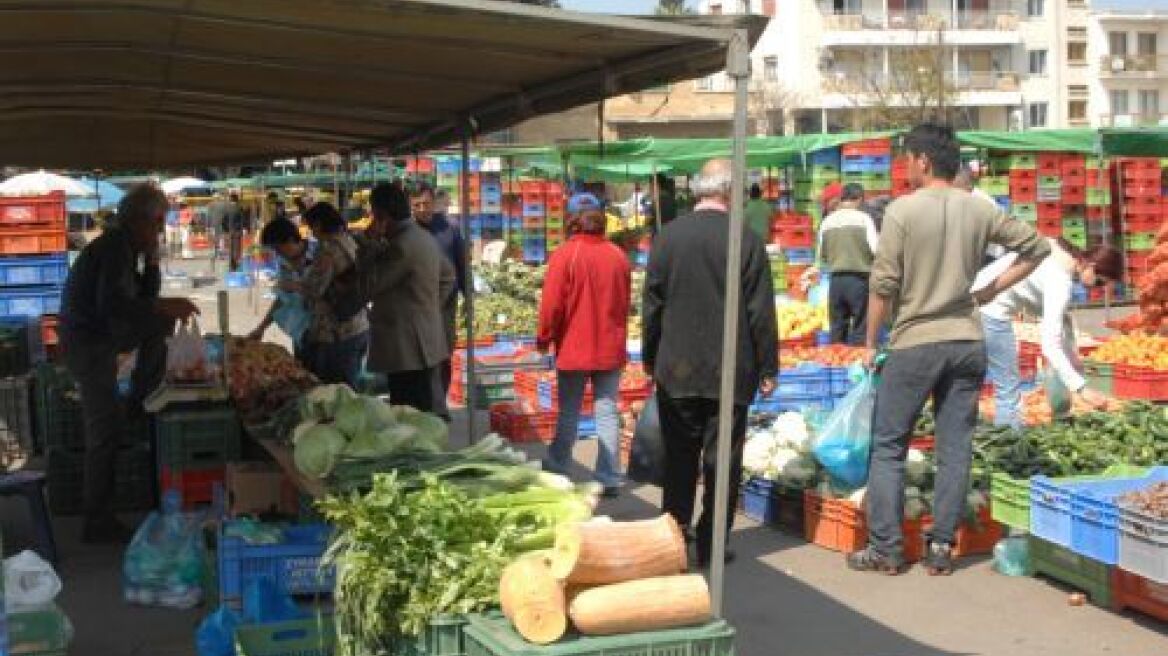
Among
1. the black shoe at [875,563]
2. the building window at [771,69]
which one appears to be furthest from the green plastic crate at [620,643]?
the building window at [771,69]

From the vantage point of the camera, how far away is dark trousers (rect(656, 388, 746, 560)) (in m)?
7.20

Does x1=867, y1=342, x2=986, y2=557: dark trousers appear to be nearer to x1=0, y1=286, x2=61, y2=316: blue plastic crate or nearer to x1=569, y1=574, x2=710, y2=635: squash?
x1=569, y1=574, x2=710, y2=635: squash

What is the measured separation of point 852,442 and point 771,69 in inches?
2952

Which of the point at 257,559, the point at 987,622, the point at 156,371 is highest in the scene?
the point at 156,371

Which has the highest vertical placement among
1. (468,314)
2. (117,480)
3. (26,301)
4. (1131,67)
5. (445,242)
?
(1131,67)

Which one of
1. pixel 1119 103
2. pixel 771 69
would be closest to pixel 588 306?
pixel 771 69

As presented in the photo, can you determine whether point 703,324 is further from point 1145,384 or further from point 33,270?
point 33,270

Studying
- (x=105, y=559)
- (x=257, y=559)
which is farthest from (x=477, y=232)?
(x=257, y=559)

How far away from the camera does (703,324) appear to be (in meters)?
7.08

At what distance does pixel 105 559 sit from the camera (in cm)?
812

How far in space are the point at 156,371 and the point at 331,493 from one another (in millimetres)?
4421

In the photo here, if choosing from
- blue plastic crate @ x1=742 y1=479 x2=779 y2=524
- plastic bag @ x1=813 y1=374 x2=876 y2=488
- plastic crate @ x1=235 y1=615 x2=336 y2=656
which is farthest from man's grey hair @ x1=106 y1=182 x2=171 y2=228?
plastic bag @ x1=813 y1=374 x2=876 y2=488

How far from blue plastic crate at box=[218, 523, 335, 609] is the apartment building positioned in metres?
82.4

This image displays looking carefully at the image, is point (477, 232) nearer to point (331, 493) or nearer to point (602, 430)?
point (602, 430)
